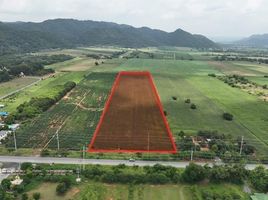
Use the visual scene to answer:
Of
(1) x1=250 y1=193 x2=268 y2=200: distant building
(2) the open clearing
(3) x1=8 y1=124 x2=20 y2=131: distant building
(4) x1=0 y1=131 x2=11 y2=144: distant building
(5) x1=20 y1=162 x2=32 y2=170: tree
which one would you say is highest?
(5) x1=20 y1=162 x2=32 y2=170: tree

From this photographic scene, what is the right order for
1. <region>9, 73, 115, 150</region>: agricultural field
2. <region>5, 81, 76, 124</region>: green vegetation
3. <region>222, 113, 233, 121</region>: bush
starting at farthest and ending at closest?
<region>222, 113, 233, 121</region>: bush < <region>5, 81, 76, 124</region>: green vegetation < <region>9, 73, 115, 150</region>: agricultural field

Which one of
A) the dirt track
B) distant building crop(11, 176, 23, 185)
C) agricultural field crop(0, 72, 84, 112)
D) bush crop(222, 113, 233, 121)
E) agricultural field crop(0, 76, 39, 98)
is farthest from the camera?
agricultural field crop(0, 76, 39, 98)

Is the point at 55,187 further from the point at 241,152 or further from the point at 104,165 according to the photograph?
the point at 241,152

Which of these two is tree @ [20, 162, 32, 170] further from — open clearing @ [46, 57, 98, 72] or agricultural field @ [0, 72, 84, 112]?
open clearing @ [46, 57, 98, 72]

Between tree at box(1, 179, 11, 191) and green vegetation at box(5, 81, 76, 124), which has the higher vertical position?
green vegetation at box(5, 81, 76, 124)

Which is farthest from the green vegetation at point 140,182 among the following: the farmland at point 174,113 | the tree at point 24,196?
the farmland at point 174,113

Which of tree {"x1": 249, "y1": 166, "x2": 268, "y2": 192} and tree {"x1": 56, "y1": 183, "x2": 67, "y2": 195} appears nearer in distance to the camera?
tree {"x1": 56, "y1": 183, "x2": 67, "y2": 195}

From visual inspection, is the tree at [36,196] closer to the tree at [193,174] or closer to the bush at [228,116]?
the tree at [193,174]

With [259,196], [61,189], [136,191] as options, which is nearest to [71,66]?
[61,189]

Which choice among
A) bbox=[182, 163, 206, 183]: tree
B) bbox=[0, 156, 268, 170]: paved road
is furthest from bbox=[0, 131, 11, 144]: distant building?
bbox=[182, 163, 206, 183]: tree
